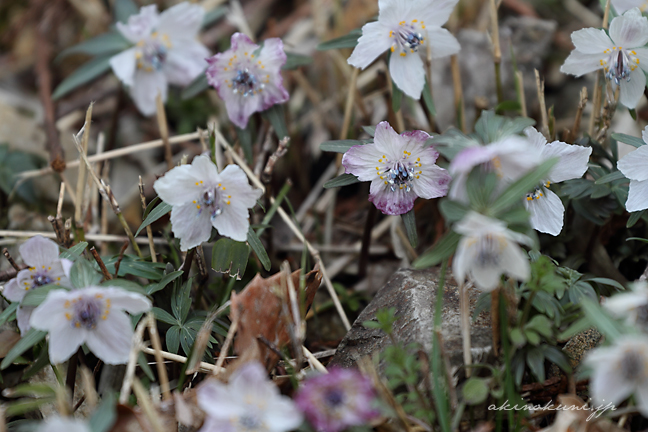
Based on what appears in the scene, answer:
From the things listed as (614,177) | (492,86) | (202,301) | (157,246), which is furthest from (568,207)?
(157,246)

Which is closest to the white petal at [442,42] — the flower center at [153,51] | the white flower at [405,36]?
the white flower at [405,36]

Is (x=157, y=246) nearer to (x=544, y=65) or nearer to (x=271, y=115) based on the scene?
(x=271, y=115)

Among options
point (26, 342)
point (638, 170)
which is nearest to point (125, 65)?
point (26, 342)

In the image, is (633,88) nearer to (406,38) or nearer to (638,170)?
(638,170)

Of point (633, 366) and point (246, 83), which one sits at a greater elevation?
point (246, 83)

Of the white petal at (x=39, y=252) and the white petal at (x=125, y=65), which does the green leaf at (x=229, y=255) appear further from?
the white petal at (x=125, y=65)

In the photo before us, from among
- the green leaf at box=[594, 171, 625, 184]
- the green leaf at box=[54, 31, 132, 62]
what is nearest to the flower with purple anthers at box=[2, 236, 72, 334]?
the green leaf at box=[54, 31, 132, 62]
